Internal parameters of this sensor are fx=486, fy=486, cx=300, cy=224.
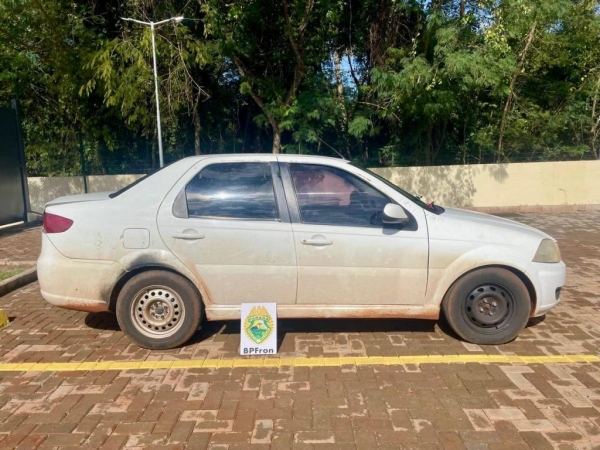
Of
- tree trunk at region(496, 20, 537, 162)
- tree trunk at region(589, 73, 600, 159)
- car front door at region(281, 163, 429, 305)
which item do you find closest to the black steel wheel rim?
car front door at region(281, 163, 429, 305)

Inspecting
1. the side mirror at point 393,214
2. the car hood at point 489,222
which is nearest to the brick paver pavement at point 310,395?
the car hood at point 489,222

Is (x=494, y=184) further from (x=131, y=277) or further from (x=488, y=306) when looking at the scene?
(x=131, y=277)

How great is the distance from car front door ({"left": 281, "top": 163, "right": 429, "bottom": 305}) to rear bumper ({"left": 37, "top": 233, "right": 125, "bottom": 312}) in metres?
1.64

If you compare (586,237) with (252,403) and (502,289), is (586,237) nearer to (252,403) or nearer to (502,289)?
(502,289)

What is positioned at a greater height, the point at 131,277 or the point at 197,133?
the point at 197,133

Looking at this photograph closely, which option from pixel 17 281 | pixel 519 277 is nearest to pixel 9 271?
pixel 17 281

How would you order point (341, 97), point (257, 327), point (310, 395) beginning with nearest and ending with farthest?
point (310, 395) < point (257, 327) < point (341, 97)

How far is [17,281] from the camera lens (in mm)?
6410

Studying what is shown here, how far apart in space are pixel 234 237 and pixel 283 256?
1.47 feet

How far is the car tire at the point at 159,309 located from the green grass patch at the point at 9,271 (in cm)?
320

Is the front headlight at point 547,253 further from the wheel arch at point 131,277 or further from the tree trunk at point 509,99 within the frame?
the tree trunk at point 509,99

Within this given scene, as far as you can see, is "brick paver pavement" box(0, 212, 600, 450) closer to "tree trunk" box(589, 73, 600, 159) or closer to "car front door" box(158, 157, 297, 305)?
"car front door" box(158, 157, 297, 305)

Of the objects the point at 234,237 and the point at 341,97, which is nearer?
the point at 234,237

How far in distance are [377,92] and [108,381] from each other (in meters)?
12.0
